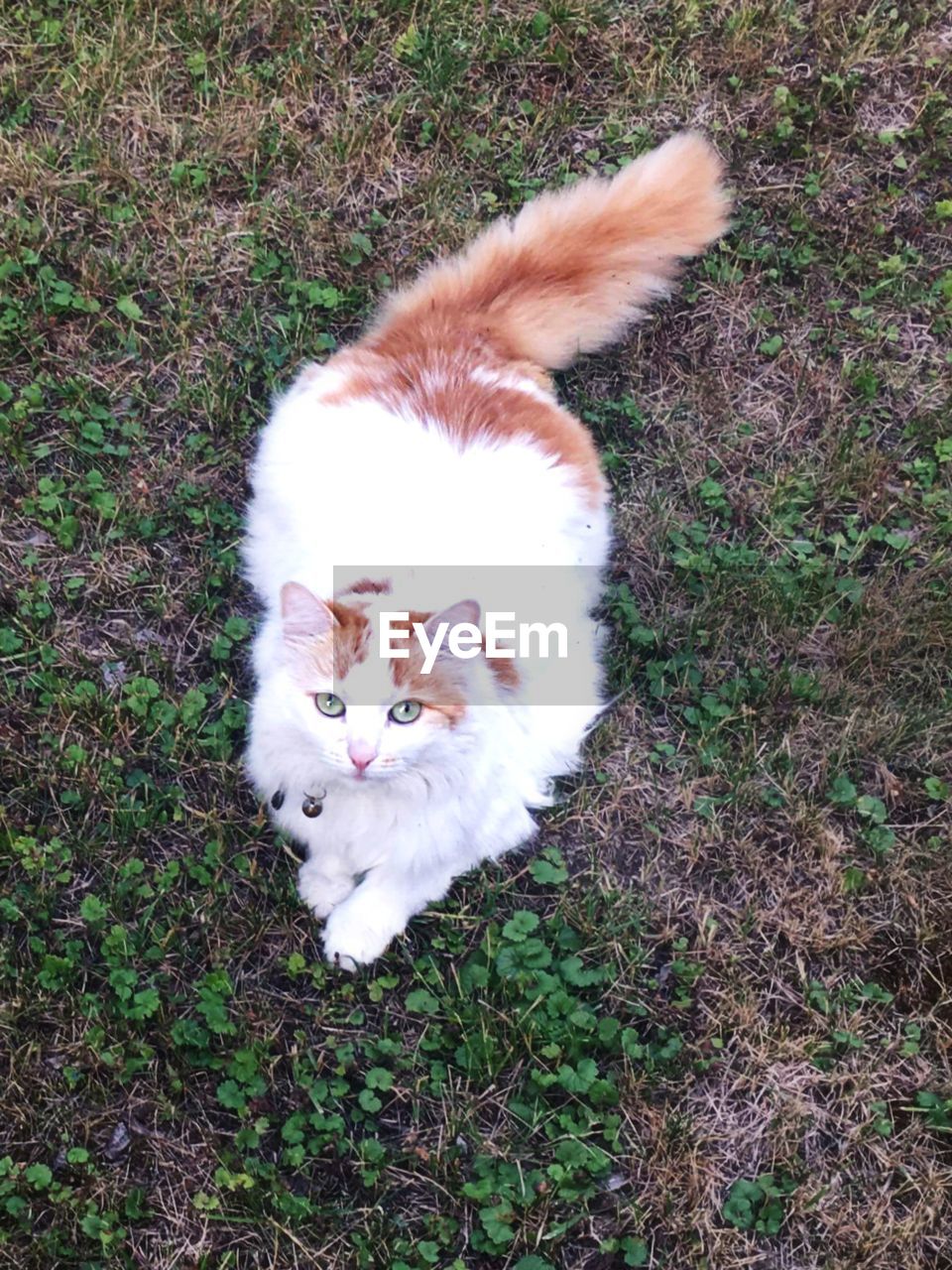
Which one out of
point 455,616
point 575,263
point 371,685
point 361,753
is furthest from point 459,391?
point 361,753

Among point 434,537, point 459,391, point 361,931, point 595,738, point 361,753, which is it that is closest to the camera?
point 361,753

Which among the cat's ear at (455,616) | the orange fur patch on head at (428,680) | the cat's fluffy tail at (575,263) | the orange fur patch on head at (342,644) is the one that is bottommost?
the orange fur patch on head at (428,680)

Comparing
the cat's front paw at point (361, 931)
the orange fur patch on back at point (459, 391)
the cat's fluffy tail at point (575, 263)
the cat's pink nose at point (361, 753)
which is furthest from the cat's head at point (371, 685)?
the cat's fluffy tail at point (575, 263)

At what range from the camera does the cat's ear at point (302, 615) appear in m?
1.88

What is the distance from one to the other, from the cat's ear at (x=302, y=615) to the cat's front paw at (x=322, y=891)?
0.60 m

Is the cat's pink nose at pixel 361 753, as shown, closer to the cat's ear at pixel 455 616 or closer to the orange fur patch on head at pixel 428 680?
the orange fur patch on head at pixel 428 680

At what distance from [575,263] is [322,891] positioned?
5.26 ft

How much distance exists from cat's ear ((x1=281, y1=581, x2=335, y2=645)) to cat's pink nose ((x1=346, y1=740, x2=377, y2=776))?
0.70ft

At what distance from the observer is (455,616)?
187cm

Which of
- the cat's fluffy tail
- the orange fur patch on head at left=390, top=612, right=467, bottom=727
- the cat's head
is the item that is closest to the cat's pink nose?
the cat's head

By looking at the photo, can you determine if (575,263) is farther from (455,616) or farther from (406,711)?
(406,711)

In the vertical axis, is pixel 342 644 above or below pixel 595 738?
above

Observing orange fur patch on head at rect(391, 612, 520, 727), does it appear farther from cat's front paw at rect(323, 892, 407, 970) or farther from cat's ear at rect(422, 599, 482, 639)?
cat's front paw at rect(323, 892, 407, 970)

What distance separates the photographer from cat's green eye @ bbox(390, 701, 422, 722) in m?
1.88
